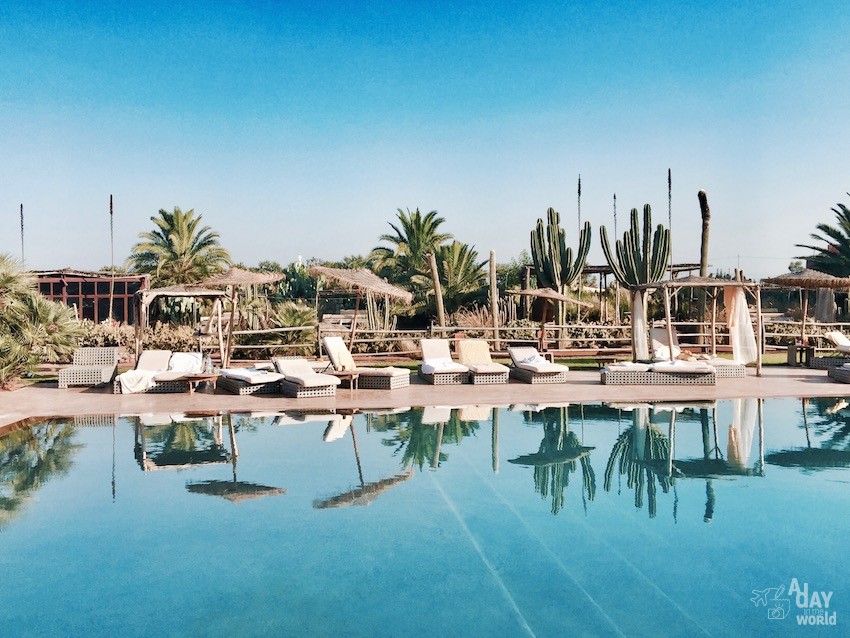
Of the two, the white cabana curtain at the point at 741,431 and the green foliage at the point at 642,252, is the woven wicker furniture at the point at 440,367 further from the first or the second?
the green foliage at the point at 642,252

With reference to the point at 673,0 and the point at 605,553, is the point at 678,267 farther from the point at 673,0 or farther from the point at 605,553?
the point at 605,553

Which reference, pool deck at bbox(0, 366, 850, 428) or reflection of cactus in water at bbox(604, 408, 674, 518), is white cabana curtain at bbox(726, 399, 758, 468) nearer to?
pool deck at bbox(0, 366, 850, 428)

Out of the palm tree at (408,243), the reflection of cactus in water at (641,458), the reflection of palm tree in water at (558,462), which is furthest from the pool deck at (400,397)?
the palm tree at (408,243)

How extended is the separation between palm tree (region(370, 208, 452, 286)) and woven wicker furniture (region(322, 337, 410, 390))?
52.4 feet

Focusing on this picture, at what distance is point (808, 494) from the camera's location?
640 centimetres

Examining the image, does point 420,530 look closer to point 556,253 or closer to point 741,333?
point 741,333

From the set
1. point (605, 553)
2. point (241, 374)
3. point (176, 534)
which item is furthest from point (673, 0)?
point (176, 534)

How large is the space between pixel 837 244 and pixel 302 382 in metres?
25.2

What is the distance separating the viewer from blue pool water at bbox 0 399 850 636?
13.5 feet

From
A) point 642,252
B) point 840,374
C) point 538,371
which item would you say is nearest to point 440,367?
point 538,371

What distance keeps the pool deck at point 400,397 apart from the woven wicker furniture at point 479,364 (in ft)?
0.81

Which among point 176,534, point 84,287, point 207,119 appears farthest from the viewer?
point 84,287

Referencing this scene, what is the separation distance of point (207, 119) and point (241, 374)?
14.4m

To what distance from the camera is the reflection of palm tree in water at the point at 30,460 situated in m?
6.15
